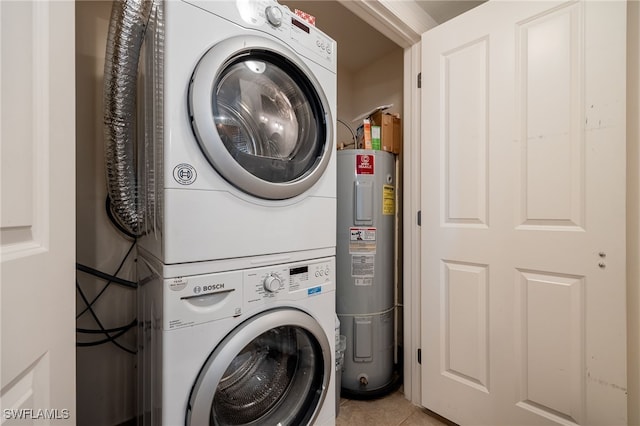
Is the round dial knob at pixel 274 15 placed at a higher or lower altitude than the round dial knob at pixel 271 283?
higher

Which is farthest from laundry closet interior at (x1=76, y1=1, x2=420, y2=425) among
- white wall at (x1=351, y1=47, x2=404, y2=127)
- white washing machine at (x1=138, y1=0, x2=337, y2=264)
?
white wall at (x1=351, y1=47, x2=404, y2=127)

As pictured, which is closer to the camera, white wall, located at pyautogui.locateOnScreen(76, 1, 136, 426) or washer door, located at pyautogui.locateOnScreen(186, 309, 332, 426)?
washer door, located at pyautogui.locateOnScreen(186, 309, 332, 426)

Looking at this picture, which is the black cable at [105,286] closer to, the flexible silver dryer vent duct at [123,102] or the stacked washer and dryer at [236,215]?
the flexible silver dryer vent duct at [123,102]

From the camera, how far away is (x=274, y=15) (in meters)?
0.85

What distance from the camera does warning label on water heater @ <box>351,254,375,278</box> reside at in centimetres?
155

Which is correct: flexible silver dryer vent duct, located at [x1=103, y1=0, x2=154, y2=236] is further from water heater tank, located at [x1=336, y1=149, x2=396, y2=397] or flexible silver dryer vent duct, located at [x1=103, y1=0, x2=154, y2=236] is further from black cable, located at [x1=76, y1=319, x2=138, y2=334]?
water heater tank, located at [x1=336, y1=149, x2=396, y2=397]

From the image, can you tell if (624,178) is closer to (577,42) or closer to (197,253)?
(577,42)

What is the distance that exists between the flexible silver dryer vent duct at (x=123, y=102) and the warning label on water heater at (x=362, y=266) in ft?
3.41

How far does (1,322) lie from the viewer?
375 mm

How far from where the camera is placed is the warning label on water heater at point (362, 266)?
60.9 inches

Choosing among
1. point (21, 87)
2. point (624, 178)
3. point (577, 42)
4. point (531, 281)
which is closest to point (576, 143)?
point (624, 178)

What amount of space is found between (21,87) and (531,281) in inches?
61.6

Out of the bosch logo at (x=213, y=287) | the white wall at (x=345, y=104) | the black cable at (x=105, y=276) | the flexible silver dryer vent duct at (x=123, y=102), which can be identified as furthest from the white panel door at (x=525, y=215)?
the black cable at (x=105, y=276)

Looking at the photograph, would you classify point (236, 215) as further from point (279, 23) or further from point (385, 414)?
point (385, 414)
